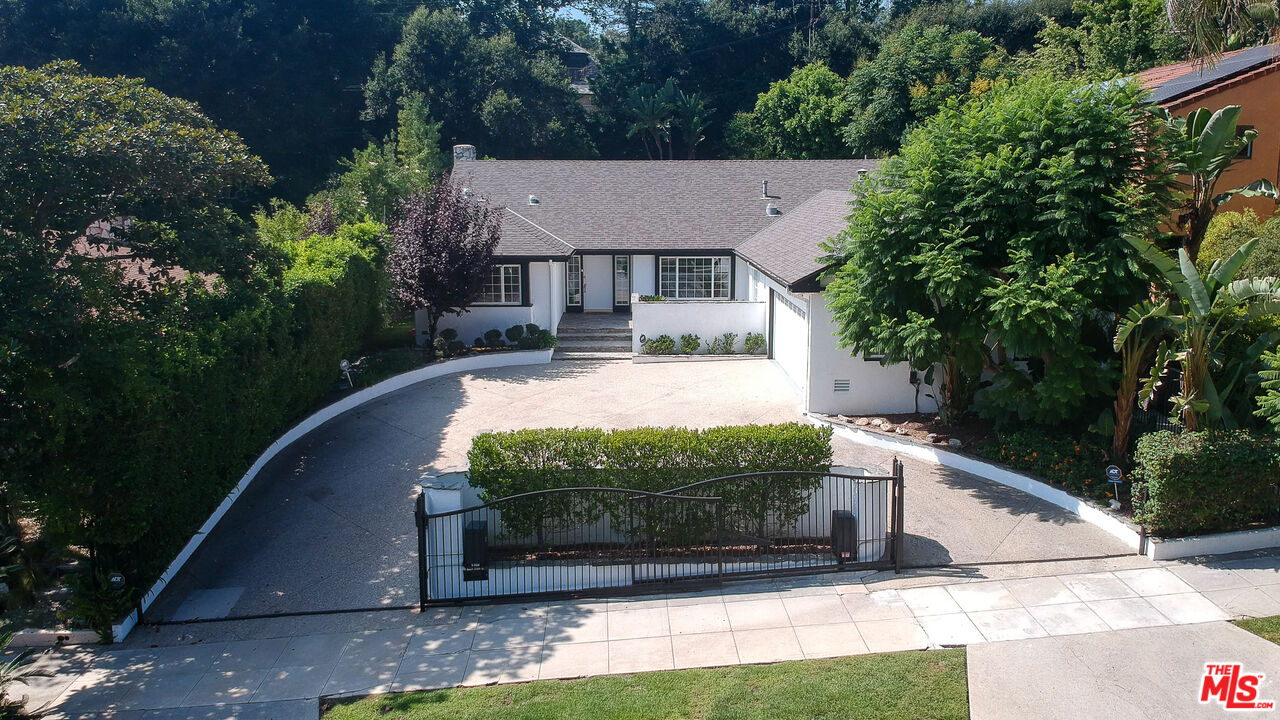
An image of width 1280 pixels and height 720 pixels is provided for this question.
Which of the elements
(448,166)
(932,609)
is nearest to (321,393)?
(932,609)

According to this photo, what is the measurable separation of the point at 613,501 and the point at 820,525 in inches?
118

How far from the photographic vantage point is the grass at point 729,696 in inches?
309

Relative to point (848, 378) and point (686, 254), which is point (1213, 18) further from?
point (686, 254)

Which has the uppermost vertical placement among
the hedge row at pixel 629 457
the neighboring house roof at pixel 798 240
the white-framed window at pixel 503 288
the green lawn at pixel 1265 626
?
the neighboring house roof at pixel 798 240

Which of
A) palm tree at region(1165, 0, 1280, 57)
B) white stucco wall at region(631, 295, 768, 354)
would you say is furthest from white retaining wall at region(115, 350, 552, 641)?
palm tree at region(1165, 0, 1280, 57)

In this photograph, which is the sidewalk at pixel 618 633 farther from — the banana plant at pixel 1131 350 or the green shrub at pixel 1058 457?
the banana plant at pixel 1131 350

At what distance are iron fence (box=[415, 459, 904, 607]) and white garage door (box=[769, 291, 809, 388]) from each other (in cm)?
610

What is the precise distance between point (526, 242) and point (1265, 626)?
63.9ft

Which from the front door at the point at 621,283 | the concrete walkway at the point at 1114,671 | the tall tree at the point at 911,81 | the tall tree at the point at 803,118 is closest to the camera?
the concrete walkway at the point at 1114,671

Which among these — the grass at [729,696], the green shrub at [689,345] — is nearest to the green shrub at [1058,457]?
the grass at [729,696]

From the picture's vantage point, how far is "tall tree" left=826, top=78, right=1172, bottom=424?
12484 mm

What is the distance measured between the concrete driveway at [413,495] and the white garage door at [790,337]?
50 cm

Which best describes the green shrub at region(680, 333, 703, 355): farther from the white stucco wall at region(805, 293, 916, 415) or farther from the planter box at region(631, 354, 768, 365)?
the white stucco wall at region(805, 293, 916, 415)

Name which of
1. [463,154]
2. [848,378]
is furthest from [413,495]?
[463,154]
